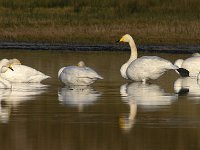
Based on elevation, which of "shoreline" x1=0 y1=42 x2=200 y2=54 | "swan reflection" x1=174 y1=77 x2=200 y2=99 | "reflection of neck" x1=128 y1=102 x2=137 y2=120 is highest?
"reflection of neck" x1=128 y1=102 x2=137 y2=120

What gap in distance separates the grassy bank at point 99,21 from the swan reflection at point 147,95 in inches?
679

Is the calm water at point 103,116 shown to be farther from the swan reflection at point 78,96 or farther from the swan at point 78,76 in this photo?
the swan at point 78,76

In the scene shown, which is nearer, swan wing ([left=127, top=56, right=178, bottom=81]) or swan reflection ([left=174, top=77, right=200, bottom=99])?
swan reflection ([left=174, top=77, right=200, bottom=99])

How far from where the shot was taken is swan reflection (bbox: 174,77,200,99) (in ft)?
65.8

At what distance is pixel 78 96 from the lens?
19.2 meters

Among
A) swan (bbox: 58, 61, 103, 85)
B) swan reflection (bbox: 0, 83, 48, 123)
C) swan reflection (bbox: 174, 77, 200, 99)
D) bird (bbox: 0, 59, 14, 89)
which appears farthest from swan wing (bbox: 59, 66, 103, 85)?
swan reflection (bbox: 174, 77, 200, 99)

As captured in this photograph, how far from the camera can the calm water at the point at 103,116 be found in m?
13.3

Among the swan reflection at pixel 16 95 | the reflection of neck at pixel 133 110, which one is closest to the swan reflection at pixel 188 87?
the reflection of neck at pixel 133 110

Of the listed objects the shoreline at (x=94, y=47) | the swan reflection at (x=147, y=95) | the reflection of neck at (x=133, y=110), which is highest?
the reflection of neck at (x=133, y=110)

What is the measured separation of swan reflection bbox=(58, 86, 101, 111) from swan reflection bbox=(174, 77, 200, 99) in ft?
5.62

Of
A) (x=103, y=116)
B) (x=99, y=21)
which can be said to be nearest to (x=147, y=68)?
(x=103, y=116)

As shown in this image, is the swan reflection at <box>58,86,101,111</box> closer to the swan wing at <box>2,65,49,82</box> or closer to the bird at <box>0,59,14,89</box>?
the bird at <box>0,59,14,89</box>

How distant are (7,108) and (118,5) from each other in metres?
33.5

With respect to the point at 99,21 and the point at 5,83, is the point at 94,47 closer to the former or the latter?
the point at 99,21
